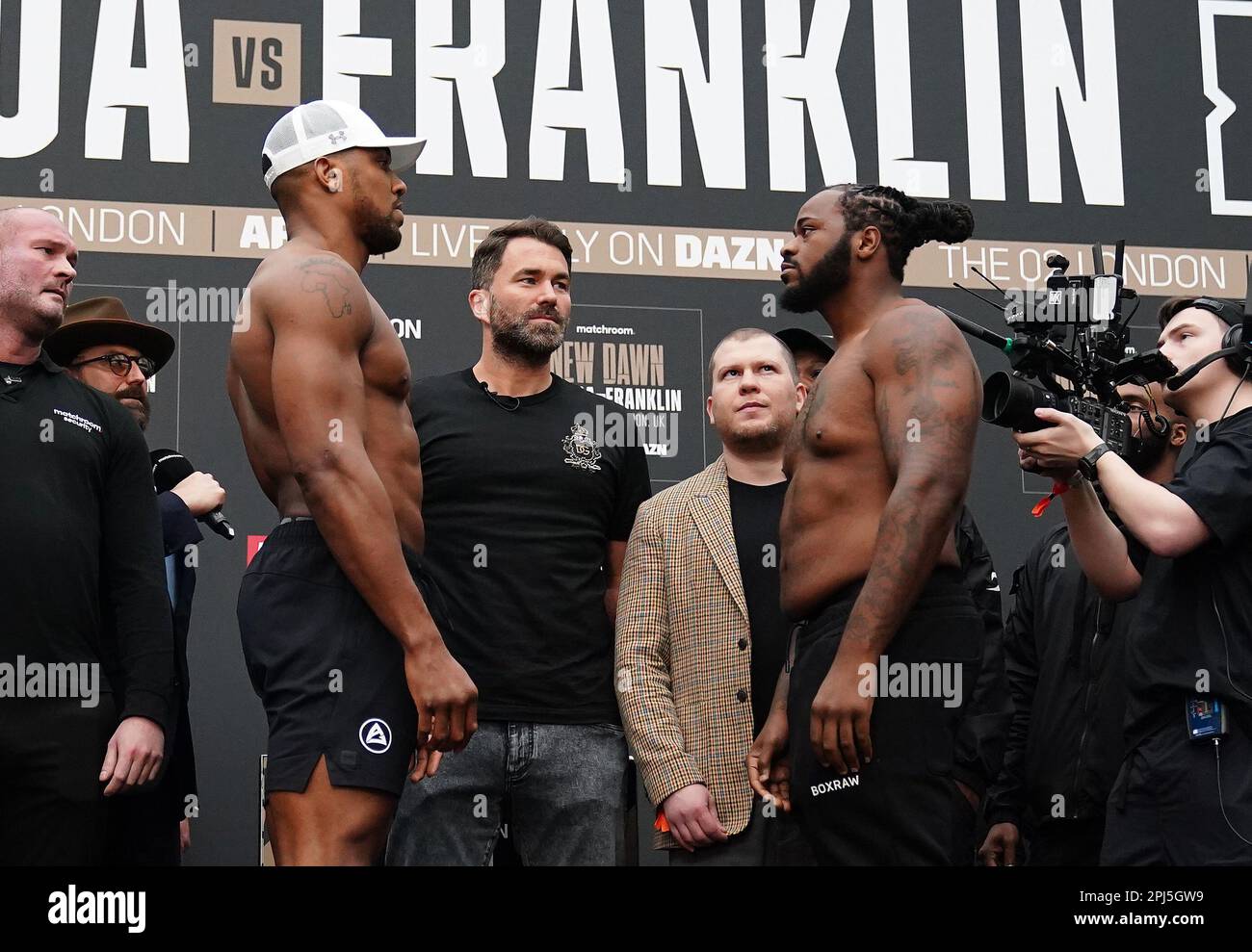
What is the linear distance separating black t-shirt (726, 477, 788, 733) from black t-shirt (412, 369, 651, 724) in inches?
12.2

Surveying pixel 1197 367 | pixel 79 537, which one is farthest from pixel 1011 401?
pixel 79 537

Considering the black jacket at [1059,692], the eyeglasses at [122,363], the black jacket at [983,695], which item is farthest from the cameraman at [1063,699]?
the eyeglasses at [122,363]

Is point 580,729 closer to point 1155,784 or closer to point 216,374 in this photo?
point 1155,784

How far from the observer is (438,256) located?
4457 mm

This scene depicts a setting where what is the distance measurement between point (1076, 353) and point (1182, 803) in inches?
37.8

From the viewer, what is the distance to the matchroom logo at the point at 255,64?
442cm

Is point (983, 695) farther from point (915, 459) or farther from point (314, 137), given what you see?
point (314, 137)

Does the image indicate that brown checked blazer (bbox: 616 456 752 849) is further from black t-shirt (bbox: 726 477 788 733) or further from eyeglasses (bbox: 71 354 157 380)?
eyeglasses (bbox: 71 354 157 380)

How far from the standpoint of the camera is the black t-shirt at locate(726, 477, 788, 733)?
10.9 ft

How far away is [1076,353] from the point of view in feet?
10.7

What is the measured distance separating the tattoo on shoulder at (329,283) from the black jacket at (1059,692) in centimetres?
197
